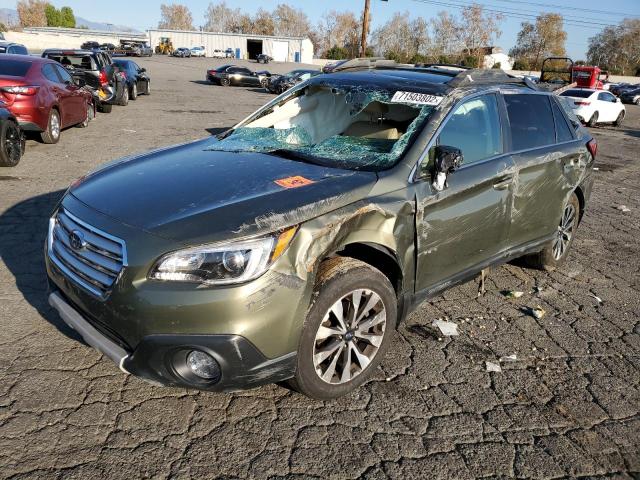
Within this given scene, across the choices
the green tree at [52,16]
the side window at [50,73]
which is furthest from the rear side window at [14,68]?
the green tree at [52,16]

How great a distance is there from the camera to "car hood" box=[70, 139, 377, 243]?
253 centimetres

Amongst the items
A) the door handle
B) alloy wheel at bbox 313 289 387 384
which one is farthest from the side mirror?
alloy wheel at bbox 313 289 387 384

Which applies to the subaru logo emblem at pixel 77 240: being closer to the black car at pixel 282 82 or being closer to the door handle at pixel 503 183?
the door handle at pixel 503 183

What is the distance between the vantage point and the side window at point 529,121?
403 centimetres

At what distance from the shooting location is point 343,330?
2.84 meters

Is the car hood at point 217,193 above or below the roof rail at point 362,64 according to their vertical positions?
below

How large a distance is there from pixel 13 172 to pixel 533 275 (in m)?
7.20

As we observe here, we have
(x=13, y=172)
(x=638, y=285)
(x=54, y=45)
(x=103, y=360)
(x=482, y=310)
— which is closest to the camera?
(x=103, y=360)

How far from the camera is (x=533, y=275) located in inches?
198

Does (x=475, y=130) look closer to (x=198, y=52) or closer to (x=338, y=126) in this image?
(x=338, y=126)

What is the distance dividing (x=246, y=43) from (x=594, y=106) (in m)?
72.4

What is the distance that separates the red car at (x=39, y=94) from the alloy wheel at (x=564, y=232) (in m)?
8.07

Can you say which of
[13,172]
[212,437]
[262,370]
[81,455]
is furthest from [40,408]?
[13,172]

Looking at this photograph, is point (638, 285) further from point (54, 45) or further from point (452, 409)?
point (54, 45)
